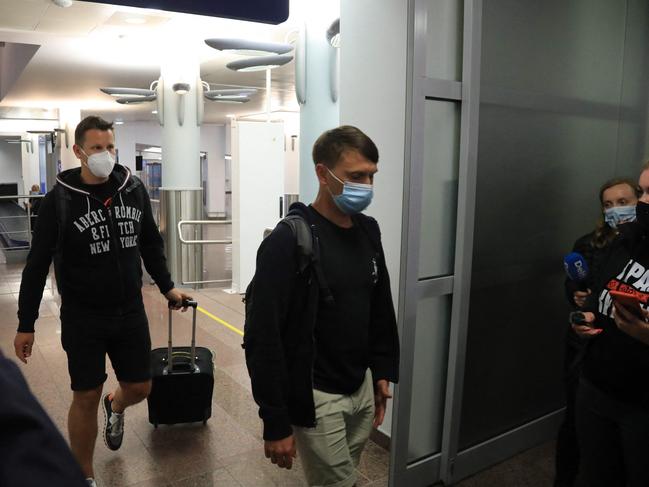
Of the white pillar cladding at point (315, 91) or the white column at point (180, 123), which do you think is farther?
the white column at point (180, 123)

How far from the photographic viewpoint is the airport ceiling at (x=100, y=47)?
6.77 meters

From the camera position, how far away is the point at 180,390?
3570 mm

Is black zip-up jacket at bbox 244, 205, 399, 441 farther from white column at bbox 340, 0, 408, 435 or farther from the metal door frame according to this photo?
white column at bbox 340, 0, 408, 435

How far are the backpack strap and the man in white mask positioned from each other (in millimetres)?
1191

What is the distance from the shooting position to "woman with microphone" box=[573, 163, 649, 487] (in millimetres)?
1979

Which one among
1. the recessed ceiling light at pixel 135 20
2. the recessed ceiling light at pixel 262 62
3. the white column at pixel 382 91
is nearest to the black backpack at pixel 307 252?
the white column at pixel 382 91

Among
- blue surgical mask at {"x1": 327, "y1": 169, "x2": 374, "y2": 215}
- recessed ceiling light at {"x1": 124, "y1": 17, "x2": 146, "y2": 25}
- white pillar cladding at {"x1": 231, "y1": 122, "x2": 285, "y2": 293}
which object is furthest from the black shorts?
recessed ceiling light at {"x1": 124, "y1": 17, "x2": 146, "y2": 25}

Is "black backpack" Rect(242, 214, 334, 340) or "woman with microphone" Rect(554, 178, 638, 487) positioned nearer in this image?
"black backpack" Rect(242, 214, 334, 340)

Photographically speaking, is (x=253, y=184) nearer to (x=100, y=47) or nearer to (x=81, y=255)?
(x=100, y=47)

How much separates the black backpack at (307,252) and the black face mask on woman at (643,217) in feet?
3.55

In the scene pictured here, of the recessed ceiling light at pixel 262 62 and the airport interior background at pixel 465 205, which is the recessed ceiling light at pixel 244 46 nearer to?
the recessed ceiling light at pixel 262 62

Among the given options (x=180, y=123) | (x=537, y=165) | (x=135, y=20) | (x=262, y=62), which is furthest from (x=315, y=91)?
(x=180, y=123)

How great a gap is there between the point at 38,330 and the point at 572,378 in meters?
5.13

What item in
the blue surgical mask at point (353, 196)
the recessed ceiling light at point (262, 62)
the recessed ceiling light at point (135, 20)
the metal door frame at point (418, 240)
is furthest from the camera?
the recessed ceiling light at point (135, 20)
